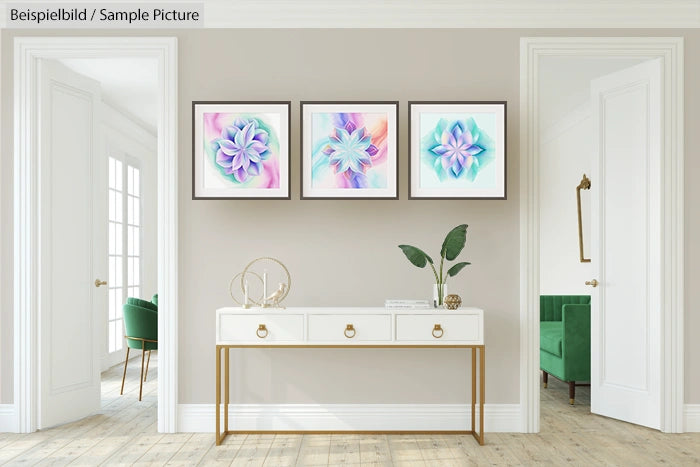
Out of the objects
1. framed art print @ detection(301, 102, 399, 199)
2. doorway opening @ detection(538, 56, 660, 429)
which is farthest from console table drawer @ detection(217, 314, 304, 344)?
doorway opening @ detection(538, 56, 660, 429)

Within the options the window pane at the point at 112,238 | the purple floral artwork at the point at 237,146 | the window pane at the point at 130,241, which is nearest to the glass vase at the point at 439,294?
the purple floral artwork at the point at 237,146

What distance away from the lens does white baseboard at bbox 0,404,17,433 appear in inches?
152

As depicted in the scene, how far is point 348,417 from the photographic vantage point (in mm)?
3850

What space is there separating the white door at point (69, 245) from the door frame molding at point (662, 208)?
2766 mm

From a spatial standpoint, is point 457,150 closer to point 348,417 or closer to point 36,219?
point 348,417

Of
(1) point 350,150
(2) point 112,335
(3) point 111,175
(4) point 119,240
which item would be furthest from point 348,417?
(3) point 111,175

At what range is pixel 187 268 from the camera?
388cm

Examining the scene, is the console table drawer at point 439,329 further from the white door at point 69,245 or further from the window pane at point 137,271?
the window pane at point 137,271

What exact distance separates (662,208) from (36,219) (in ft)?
12.3

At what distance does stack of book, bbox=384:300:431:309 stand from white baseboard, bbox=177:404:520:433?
676 mm

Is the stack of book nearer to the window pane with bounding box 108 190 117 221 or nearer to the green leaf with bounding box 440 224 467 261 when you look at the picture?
the green leaf with bounding box 440 224 467 261
